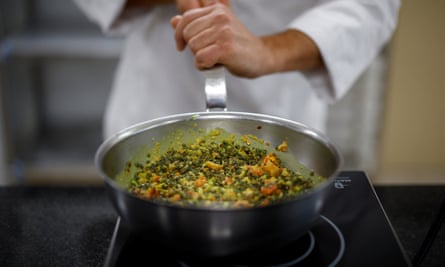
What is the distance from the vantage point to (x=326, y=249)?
2.01 ft

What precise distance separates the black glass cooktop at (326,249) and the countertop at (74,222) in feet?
0.26

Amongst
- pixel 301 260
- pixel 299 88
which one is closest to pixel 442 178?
pixel 299 88

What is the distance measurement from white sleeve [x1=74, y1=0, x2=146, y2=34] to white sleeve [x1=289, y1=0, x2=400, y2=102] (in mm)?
399

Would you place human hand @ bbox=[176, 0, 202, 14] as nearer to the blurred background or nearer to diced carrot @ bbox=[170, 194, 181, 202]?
diced carrot @ bbox=[170, 194, 181, 202]

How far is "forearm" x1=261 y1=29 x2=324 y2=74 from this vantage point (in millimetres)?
968

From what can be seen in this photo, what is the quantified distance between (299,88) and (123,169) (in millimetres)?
685

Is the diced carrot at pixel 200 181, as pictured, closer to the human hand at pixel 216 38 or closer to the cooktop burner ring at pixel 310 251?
the cooktop burner ring at pixel 310 251

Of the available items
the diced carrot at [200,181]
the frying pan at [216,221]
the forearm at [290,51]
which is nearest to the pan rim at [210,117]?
the frying pan at [216,221]

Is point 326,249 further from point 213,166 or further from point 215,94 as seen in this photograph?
point 215,94

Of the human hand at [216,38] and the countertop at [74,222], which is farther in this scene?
the human hand at [216,38]

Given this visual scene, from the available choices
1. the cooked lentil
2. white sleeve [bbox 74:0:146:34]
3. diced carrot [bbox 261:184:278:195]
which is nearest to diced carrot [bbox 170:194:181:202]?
the cooked lentil

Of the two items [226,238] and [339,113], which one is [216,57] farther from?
[339,113]

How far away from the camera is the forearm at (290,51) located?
3.18 feet

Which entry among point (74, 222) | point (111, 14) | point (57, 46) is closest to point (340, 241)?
point (74, 222)
